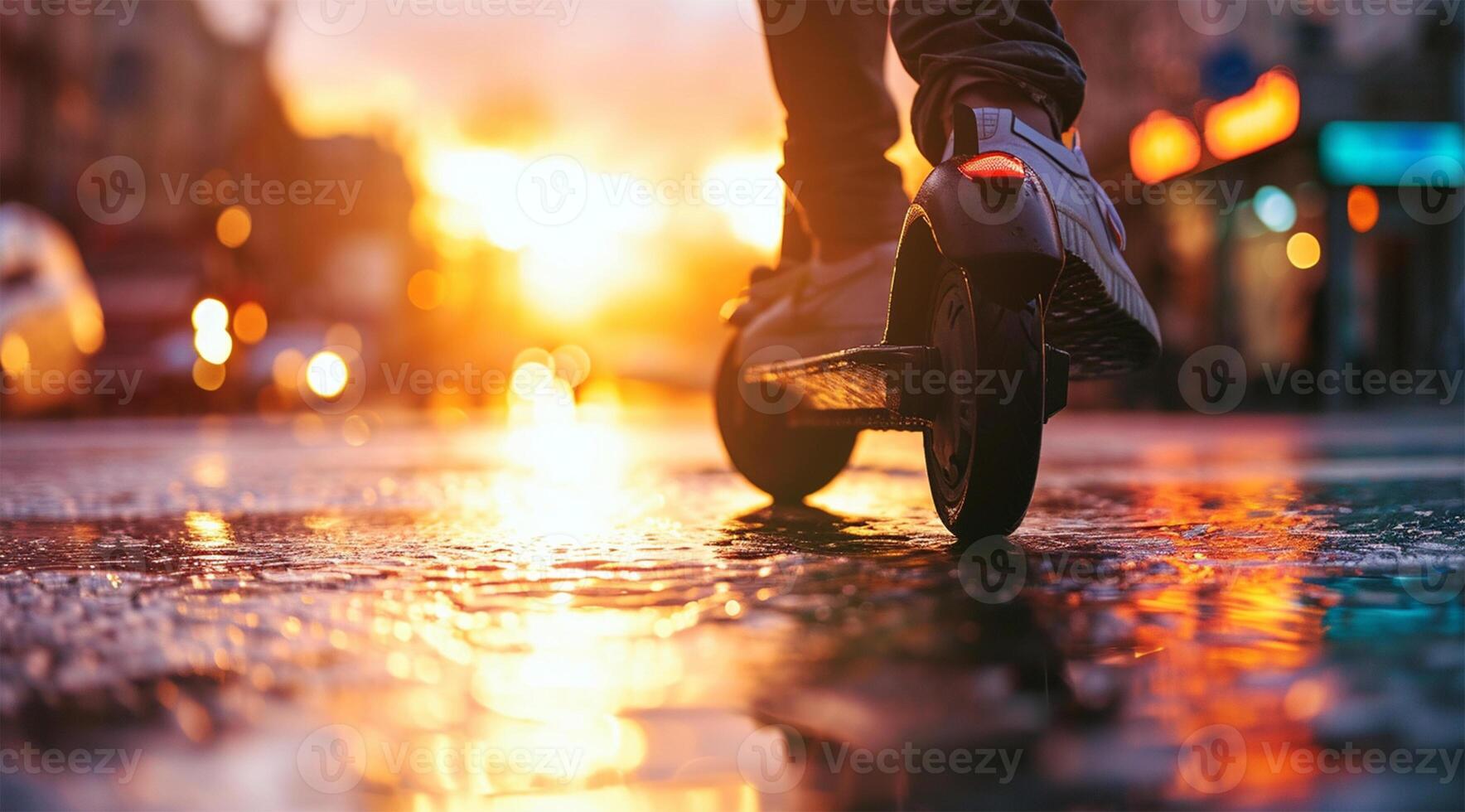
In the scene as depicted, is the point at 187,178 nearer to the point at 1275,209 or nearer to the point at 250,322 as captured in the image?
the point at 250,322

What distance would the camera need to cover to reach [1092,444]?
934cm

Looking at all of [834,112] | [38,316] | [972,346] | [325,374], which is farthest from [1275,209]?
[972,346]

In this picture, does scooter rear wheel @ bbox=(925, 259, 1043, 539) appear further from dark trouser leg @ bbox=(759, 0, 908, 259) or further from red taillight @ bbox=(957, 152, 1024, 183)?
dark trouser leg @ bbox=(759, 0, 908, 259)

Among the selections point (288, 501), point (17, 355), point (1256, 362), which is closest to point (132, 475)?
point (288, 501)

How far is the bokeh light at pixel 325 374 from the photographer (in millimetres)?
22781

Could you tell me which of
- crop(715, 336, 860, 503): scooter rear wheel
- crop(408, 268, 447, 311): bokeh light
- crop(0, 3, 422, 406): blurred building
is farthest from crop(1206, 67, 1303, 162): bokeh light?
crop(408, 268, 447, 311): bokeh light

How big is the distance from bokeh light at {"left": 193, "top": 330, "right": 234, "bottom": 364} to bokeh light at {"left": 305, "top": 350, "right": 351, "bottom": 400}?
4.11 m

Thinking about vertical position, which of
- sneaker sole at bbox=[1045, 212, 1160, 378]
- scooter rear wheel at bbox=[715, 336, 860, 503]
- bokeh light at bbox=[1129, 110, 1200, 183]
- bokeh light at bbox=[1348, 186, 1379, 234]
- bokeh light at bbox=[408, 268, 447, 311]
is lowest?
scooter rear wheel at bbox=[715, 336, 860, 503]

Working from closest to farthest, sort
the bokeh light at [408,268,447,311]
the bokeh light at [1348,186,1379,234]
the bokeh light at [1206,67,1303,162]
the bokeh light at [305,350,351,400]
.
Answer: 1. the bokeh light at [1206,67,1303,162]
2. the bokeh light at [305,350,351,400]
3. the bokeh light at [1348,186,1379,234]
4. the bokeh light at [408,268,447,311]

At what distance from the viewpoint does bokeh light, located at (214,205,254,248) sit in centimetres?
2484

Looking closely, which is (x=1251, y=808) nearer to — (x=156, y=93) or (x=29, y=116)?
(x=29, y=116)

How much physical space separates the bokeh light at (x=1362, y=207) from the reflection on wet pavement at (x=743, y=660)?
21738mm

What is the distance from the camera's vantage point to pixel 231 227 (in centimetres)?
2886

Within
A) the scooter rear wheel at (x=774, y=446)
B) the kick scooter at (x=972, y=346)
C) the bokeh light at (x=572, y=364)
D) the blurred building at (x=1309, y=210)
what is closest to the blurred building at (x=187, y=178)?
the bokeh light at (x=572, y=364)
